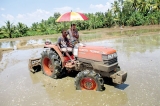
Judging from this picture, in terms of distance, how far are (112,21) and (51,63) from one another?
37.6 m

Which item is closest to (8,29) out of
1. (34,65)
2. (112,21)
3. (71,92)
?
(112,21)

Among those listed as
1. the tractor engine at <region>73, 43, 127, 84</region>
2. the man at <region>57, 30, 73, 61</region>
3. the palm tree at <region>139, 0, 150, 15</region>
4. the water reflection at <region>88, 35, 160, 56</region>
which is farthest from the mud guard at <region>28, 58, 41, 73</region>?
the palm tree at <region>139, 0, 150, 15</region>

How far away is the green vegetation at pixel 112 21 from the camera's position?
34375mm

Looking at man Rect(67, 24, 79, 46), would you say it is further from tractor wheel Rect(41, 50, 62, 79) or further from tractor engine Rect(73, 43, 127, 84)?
tractor wheel Rect(41, 50, 62, 79)

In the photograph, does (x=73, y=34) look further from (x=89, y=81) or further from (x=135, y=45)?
(x=135, y=45)

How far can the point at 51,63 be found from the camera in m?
7.47

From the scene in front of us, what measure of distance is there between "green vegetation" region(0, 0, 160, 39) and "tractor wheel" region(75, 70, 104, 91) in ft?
98.2

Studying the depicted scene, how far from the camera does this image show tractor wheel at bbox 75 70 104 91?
18.2 ft

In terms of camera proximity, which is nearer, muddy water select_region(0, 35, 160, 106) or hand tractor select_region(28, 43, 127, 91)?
muddy water select_region(0, 35, 160, 106)

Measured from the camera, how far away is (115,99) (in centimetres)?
534

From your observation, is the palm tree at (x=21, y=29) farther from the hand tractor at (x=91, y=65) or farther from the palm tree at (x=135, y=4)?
the hand tractor at (x=91, y=65)

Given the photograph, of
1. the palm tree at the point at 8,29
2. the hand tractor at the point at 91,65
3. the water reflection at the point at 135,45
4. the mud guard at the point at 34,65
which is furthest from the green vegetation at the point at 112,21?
the hand tractor at the point at 91,65

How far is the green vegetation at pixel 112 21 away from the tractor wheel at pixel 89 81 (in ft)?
98.2

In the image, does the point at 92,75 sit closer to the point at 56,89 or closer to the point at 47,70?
the point at 56,89
